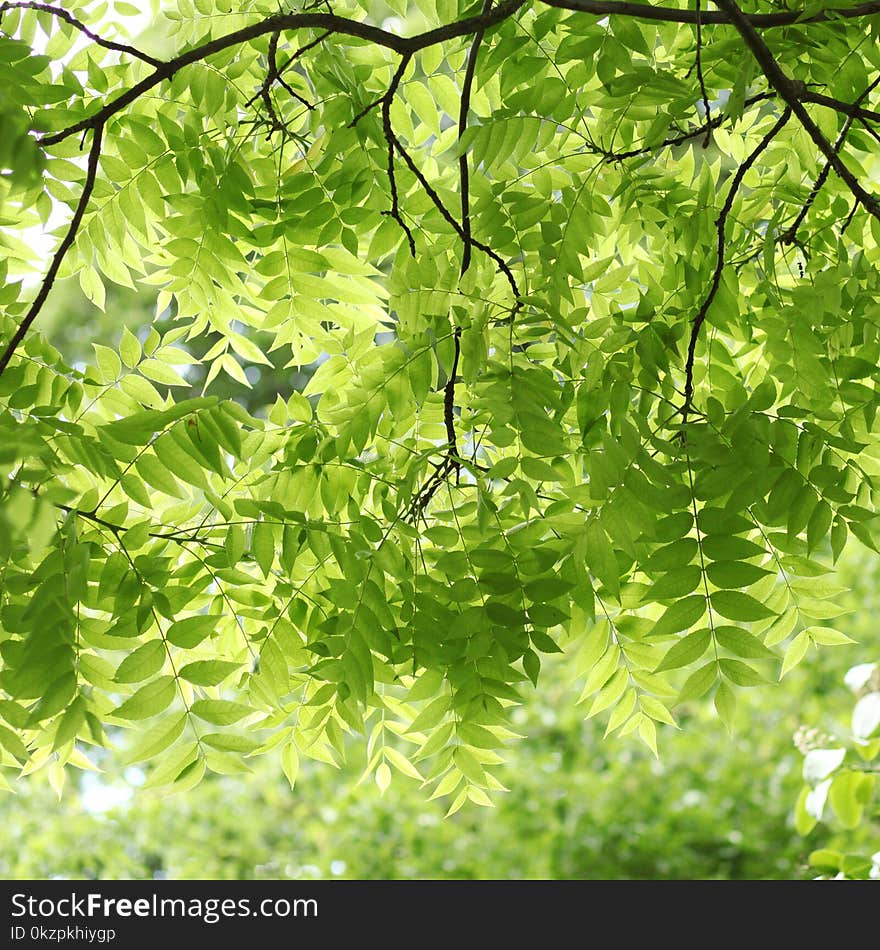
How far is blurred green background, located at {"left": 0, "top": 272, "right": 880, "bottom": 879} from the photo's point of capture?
7.90 m

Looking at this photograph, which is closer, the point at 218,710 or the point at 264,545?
the point at 218,710

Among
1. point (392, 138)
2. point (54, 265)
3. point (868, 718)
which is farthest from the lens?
point (868, 718)

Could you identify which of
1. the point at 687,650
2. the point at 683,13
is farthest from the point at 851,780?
the point at 683,13

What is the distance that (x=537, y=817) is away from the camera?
809 cm

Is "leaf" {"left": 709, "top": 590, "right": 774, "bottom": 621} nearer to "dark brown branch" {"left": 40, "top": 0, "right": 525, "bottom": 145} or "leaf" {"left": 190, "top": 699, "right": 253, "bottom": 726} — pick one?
"leaf" {"left": 190, "top": 699, "right": 253, "bottom": 726}

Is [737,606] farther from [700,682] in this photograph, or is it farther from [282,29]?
[282,29]

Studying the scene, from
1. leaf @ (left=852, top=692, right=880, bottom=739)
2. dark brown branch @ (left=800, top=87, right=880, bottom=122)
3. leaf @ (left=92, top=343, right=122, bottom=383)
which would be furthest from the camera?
leaf @ (left=852, top=692, right=880, bottom=739)

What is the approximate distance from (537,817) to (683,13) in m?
7.38

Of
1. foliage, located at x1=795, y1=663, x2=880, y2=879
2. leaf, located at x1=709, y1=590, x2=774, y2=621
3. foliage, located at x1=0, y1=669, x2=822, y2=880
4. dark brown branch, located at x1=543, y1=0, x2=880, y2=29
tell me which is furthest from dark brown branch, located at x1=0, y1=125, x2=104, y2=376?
foliage, located at x1=0, y1=669, x2=822, y2=880

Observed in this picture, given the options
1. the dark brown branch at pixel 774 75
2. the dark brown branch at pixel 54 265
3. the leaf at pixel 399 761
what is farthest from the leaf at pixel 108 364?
the dark brown branch at pixel 774 75

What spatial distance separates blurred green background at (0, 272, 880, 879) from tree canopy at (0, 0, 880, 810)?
602 cm
